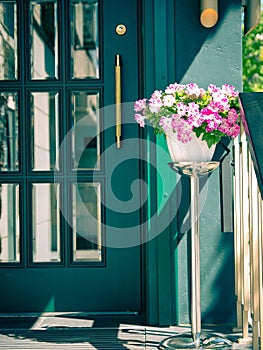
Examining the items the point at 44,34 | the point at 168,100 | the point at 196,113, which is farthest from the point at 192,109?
the point at 44,34

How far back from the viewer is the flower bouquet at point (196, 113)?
282cm

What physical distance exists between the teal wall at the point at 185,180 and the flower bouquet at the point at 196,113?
0.44 meters

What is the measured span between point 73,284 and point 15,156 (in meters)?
0.74

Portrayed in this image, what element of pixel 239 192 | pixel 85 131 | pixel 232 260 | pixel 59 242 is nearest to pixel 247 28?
pixel 239 192

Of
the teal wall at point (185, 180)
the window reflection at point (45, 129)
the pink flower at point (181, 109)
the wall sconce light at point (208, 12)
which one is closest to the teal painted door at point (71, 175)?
the teal wall at point (185, 180)

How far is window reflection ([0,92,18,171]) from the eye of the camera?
360 centimetres

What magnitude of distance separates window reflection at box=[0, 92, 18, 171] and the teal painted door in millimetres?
10

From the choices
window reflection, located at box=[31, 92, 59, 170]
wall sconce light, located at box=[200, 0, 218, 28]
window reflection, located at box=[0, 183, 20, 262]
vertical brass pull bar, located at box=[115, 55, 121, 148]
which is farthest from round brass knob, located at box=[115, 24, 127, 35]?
window reflection, located at box=[31, 92, 59, 170]

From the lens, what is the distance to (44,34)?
4441 mm

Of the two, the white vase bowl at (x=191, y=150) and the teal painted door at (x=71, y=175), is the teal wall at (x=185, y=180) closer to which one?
the teal painted door at (x=71, y=175)

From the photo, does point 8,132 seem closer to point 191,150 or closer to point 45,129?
point 191,150

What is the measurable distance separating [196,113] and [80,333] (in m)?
1.21

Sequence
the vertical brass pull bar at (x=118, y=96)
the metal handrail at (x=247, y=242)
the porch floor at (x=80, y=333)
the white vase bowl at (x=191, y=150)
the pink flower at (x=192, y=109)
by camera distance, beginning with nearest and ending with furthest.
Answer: the metal handrail at (x=247, y=242) < the pink flower at (x=192, y=109) < the white vase bowl at (x=191, y=150) < the porch floor at (x=80, y=333) < the vertical brass pull bar at (x=118, y=96)

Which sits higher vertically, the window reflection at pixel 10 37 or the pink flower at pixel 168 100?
the window reflection at pixel 10 37
